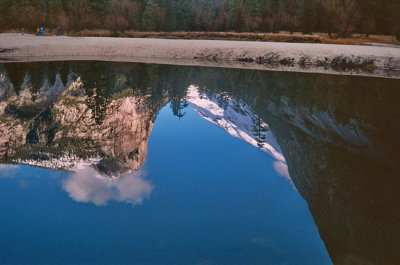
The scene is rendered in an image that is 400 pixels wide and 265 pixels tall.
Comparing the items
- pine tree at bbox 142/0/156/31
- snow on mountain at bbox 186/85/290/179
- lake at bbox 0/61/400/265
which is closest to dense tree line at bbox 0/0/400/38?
pine tree at bbox 142/0/156/31

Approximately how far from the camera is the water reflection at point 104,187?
23.4 feet

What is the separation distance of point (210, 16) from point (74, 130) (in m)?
79.9

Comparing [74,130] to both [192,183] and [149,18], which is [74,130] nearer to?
[192,183]

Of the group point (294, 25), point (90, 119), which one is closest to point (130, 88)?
point (90, 119)

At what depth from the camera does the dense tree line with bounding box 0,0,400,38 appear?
45938 millimetres

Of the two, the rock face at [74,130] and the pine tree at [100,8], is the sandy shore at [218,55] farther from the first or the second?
the pine tree at [100,8]

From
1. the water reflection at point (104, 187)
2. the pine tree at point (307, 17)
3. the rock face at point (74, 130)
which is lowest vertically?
the water reflection at point (104, 187)

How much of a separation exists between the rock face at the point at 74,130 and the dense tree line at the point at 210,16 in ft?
128

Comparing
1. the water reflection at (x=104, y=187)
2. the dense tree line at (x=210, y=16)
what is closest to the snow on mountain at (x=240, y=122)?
the water reflection at (x=104, y=187)

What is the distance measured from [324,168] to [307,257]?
3728 millimetres

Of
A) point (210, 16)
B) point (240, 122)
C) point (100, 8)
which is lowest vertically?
point (240, 122)

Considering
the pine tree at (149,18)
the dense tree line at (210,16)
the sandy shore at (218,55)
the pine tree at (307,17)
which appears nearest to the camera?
the sandy shore at (218,55)

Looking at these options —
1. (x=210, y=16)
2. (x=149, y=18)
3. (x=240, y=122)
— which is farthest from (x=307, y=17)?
(x=240, y=122)

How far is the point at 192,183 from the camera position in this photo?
7.83 metres
